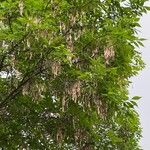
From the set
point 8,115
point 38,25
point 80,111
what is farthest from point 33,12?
point 8,115

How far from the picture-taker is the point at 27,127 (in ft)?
41.5

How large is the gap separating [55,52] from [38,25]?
829 mm

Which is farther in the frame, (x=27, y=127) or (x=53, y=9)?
(x=27, y=127)

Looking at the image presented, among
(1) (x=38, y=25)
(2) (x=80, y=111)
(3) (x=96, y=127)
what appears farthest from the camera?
(3) (x=96, y=127)


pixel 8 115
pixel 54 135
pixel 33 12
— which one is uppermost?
pixel 33 12

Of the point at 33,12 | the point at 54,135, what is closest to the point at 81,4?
the point at 33,12

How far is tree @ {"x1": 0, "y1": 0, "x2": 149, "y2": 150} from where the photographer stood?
32.0 feet

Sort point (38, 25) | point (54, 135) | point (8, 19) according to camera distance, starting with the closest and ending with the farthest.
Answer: point (38, 25) < point (8, 19) < point (54, 135)

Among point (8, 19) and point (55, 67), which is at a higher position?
point (8, 19)

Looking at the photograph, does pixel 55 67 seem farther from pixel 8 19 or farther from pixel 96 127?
pixel 96 127

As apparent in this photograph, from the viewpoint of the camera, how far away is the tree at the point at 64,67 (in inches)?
384

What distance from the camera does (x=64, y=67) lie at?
10.6 metres

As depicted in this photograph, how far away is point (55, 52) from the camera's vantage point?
9.69 metres

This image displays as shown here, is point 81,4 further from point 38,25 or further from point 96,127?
point 96,127
